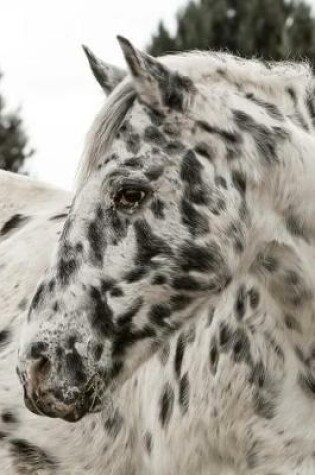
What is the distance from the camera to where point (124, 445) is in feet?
13.9

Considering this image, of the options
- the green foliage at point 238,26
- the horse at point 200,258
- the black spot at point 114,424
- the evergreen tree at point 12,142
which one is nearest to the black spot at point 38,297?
the horse at point 200,258

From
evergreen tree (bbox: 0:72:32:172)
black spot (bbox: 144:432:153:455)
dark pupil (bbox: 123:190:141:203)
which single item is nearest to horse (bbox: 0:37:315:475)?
dark pupil (bbox: 123:190:141:203)

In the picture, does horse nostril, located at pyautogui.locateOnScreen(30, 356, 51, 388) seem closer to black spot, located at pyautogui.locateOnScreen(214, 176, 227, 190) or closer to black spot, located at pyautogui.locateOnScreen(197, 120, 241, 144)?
black spot, located at pyautogui.locateOnScreen(214, 176, 227, 190)

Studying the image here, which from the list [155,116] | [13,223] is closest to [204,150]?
[155,116]

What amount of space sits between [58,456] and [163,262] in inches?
48.0

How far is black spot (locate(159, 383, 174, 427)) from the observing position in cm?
404

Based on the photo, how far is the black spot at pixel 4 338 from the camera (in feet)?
15.0

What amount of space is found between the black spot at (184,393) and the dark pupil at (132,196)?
0.83 m

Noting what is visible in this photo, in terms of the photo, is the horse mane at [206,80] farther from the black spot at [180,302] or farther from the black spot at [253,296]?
the black spot at [253,296]

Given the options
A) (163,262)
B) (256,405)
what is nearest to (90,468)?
(256,405)

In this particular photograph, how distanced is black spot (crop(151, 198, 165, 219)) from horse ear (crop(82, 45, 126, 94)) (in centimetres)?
53

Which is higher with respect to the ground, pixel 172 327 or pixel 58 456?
pixel 172 327

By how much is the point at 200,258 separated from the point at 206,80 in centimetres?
60

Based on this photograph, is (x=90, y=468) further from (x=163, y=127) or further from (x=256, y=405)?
(x=163, y=127)
